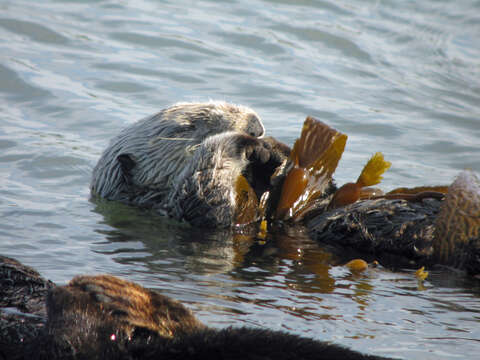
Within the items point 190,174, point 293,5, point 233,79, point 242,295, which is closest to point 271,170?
point 190,174

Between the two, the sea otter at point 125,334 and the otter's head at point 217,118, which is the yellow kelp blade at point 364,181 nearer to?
the otter's head at point 217,118

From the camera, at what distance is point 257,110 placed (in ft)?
26.6

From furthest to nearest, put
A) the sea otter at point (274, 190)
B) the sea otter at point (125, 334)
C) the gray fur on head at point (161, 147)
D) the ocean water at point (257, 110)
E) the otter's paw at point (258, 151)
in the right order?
the gray fur on head at point (161, 147) < the otter's paw at point (258, 151) < the sea otter at point (274, 190) < the ocean water at point (257, 110) < the sea otter at point (125, 334)

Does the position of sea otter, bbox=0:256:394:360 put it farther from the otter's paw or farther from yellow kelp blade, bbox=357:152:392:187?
yellow kelp blade, bbox=357:152:392:187

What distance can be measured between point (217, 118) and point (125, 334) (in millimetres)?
2833

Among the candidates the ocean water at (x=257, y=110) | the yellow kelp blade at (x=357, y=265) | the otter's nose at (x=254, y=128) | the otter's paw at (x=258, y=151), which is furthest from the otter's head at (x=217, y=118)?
the yellow kelp blade at (x=357, y=265)

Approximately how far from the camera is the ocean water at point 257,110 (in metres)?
3.06

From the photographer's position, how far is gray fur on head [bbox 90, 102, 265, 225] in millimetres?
Answer: 4594

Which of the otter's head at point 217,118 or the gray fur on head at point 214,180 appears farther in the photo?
the otter's head at point 217,118

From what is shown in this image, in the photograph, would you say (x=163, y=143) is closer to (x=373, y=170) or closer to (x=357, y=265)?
(x=373, y=170)

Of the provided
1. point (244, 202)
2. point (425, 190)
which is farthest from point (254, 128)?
point (425, 190)

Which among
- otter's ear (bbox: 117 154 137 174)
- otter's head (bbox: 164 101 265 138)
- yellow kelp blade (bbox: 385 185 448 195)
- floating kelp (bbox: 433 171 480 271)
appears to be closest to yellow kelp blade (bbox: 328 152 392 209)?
yellow kelp blade (bbox: 385 185 448 195)

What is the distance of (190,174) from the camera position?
4258 mm

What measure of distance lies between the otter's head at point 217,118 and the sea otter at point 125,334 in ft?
8.32
